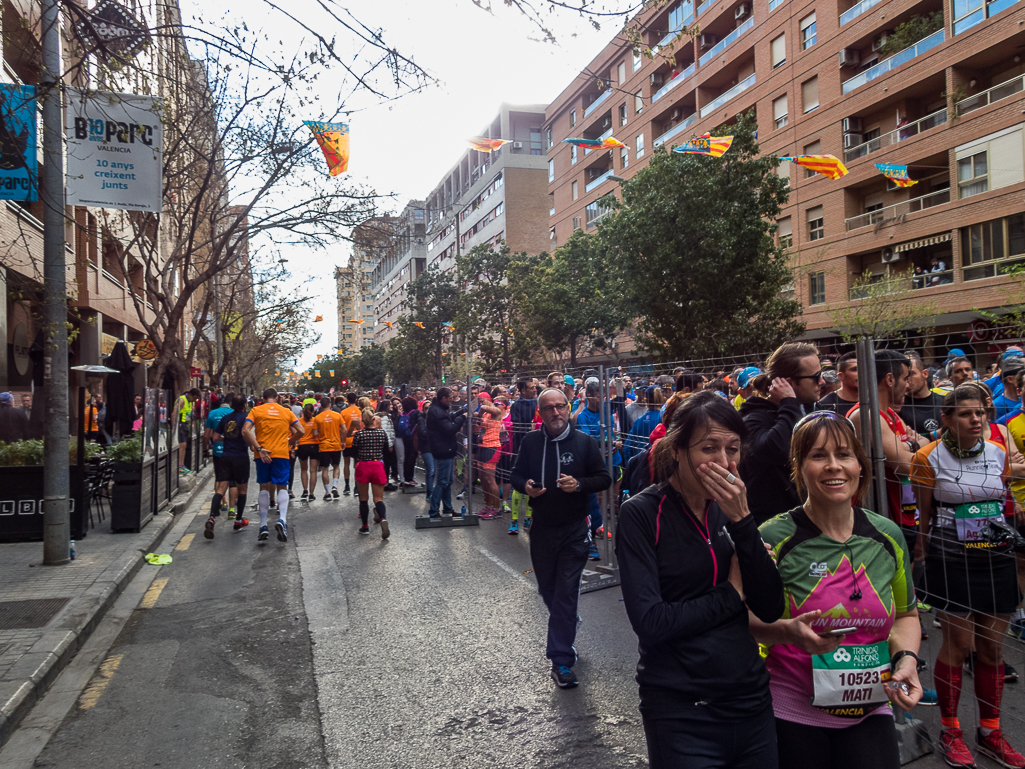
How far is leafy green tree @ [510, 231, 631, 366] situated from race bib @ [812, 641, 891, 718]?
31.9 metres

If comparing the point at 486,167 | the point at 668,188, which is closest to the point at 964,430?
the point at 668,188

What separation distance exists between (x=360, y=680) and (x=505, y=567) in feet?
11.2

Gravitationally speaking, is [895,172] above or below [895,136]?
below

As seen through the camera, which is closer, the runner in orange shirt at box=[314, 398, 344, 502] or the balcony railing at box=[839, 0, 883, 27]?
the runner in orange shirt at box=[314, 398, 344, 502]

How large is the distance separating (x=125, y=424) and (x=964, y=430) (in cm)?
1676

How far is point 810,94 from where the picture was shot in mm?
31781

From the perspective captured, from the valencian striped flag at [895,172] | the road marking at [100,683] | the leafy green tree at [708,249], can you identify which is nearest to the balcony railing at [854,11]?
the leafy green tree at [708,249]

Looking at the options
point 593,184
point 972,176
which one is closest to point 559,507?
point 972,176

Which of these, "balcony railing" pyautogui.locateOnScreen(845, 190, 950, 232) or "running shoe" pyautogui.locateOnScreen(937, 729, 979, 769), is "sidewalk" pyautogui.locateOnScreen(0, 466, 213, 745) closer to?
"running shoe" pyautogui.locateOnScreen(937, 729, 979, 769)

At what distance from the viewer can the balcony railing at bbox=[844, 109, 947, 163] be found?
27125 mm

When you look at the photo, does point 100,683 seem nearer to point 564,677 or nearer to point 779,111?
point 564,677

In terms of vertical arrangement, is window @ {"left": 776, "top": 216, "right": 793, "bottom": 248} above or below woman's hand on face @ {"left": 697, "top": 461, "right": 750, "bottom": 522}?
above

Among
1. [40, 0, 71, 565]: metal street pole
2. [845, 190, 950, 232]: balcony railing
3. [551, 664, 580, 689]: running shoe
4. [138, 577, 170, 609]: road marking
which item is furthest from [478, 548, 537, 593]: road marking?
[845, 190, 950, 232]: balcony railing

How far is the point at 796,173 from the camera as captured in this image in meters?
32.7
